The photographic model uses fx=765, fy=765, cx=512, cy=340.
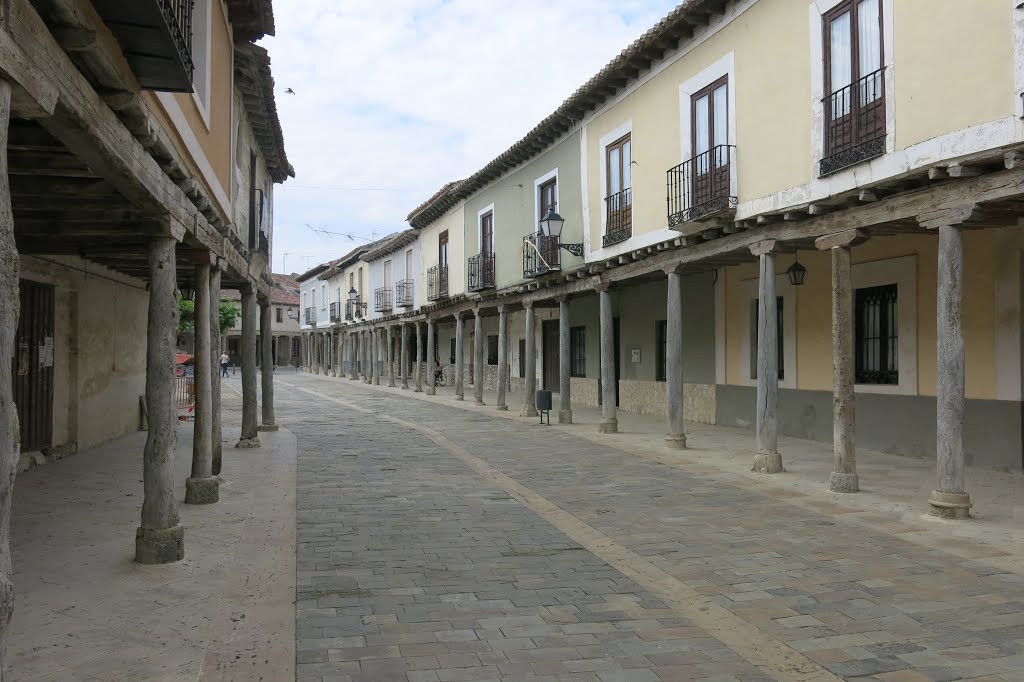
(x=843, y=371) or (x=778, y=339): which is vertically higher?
(x=778, y=339)

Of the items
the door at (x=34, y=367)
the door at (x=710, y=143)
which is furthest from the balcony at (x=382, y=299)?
the door at (x=34, y=367)

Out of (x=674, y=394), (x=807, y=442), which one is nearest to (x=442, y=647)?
(x=674, y=394)

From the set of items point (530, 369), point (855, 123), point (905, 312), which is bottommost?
point (530, 369)

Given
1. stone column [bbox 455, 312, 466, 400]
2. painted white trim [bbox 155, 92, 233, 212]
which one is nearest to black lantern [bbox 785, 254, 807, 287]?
painted white trim [bbox 155, 92, 233, 212]

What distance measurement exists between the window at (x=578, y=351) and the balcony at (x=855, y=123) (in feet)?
40.2

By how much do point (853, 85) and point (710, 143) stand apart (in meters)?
2.79

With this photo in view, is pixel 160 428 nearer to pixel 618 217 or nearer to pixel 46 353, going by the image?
pixel 46 353

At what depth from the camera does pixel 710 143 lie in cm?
1093

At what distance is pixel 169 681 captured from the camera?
3494 mm

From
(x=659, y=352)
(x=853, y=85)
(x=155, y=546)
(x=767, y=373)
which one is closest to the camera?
(x=155, y=546)

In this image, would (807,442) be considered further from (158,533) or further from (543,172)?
(158,533)

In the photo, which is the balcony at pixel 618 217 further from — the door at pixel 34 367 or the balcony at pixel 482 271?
the door at pixel 34 367

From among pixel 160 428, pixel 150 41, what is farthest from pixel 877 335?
pixel 150 41

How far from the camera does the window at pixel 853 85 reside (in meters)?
7.95
